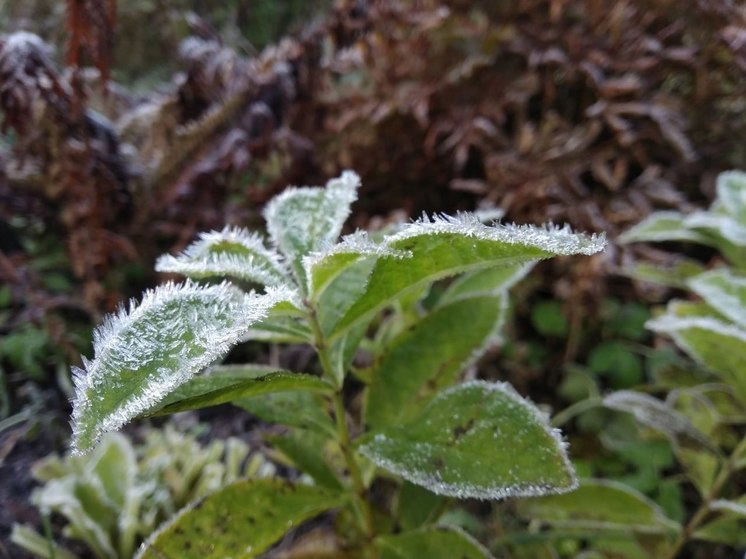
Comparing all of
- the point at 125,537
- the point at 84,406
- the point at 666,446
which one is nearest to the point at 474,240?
the point at 84,406

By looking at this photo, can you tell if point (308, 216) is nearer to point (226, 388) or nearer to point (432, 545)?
point (226, 388)

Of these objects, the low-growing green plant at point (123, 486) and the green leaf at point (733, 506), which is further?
the low-growing green plant at point (123, 486)

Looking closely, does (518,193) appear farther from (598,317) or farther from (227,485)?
(227,485)

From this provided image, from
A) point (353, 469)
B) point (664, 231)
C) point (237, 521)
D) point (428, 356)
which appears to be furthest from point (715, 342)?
point (237, 521)

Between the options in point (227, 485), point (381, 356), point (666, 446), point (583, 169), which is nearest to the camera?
point (227, 485)

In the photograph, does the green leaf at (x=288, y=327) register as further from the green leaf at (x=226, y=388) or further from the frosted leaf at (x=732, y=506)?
the frosted leaf at (x=732, y=506)

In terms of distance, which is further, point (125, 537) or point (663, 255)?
point (663, 255)

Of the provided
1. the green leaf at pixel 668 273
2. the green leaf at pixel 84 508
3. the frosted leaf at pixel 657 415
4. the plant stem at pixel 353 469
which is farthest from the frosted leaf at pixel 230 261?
the green leaf at pixel 668 273

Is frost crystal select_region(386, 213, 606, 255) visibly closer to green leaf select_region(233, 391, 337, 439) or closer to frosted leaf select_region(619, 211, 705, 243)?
green leaf select_region(233, 391, 337, 439)
